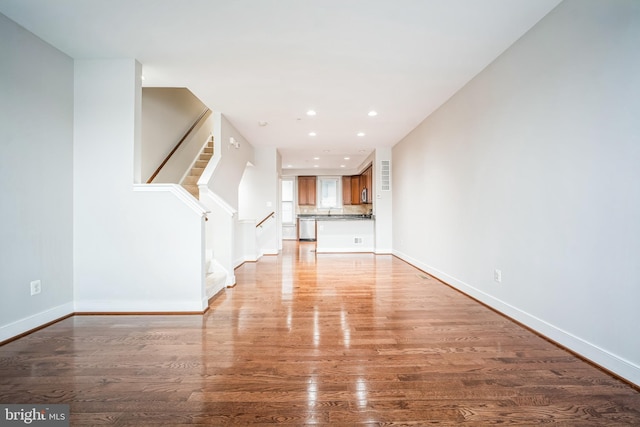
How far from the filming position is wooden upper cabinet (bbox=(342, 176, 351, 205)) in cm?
1069

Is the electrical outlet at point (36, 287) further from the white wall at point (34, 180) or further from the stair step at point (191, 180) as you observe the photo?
the stair step at point (191, 180)

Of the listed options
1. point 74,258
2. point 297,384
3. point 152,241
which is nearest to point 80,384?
point 297,384

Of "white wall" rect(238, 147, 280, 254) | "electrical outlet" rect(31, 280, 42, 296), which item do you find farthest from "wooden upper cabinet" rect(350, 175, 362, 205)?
"electrical outlet" rect(31, 280, 42, 296)

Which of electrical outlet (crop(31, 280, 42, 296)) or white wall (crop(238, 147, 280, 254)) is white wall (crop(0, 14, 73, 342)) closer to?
electrical outlet (crop(31, 280, 42, 296))

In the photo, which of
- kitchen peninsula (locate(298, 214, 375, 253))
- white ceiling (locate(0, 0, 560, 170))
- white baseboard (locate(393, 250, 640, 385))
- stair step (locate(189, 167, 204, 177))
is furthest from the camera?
kitchen peninsula (locate(298, 214, 375, 253))

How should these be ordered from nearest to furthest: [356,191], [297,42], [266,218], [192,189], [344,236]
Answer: [297,42]
[192,189]
[266,218]
[344,236]
[356,191]

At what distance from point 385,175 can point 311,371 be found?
18.4 ft

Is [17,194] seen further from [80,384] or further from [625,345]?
[625,345]

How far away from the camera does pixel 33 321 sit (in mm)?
2416

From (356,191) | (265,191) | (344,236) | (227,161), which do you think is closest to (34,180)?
(227,161)

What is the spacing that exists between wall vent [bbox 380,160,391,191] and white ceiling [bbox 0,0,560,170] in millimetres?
2699

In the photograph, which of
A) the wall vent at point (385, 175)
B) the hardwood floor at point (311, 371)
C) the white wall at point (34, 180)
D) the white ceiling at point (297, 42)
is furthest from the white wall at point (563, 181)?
the white wall at point (34, 180)

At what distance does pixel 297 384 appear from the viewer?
5.34 feet

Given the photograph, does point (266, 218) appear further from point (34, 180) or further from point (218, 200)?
point (34, 180)
